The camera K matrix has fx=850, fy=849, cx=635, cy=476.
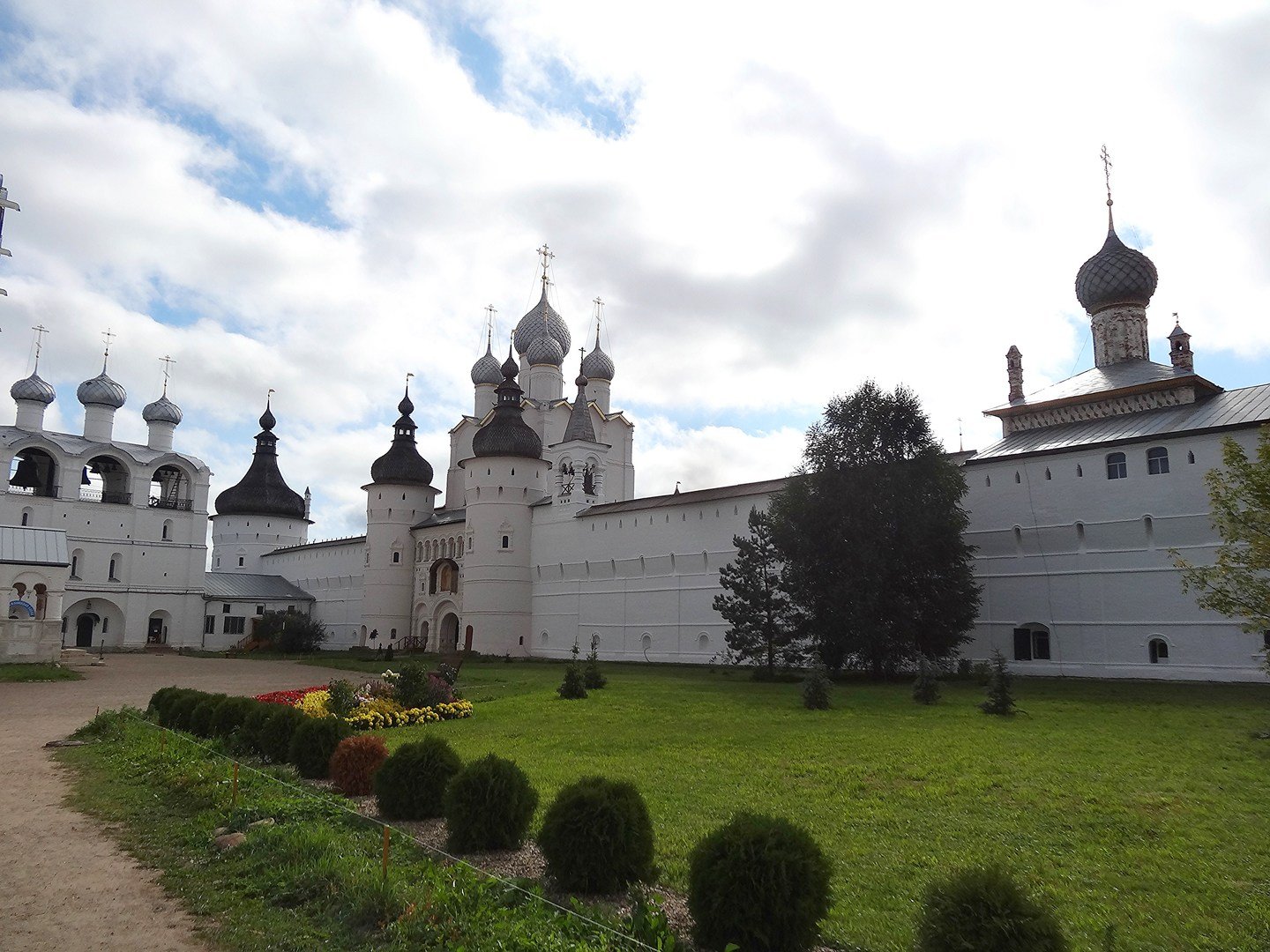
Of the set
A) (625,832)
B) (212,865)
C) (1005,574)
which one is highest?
(1005,574)

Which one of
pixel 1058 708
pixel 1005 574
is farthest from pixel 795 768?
pixel 1005 574

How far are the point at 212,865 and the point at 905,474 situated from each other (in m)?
18.5

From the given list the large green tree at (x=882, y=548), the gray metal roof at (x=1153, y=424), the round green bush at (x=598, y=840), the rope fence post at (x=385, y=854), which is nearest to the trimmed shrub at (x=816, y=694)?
the large green tree at (x=882, y=548)

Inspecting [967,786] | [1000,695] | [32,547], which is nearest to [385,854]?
[967,786]

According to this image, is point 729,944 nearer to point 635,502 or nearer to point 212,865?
point 212,865

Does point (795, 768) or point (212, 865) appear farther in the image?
point (795, 768)

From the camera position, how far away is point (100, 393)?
4334 centimetres

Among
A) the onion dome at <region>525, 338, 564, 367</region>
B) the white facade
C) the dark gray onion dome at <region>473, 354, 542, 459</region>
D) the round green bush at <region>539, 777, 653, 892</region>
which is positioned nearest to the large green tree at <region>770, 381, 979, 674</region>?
the round green bush at <region>539, 777, 653, 892</region>

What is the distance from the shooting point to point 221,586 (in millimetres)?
47312

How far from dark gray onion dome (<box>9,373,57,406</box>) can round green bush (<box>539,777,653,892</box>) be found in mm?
46276

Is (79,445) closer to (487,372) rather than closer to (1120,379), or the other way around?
(487,372)

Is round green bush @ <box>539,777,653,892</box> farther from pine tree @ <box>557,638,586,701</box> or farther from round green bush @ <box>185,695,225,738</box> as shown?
pine tree @ <box>557,638,586,701</box>

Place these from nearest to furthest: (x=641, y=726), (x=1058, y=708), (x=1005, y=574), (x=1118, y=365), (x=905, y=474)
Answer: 1. (x=641, y=726)
2. (x=1058, y=708)
3. (x=905, y=474)
4. (x=1005, y=574)
5. (x=1118, y=365)

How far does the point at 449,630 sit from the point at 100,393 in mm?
21702
